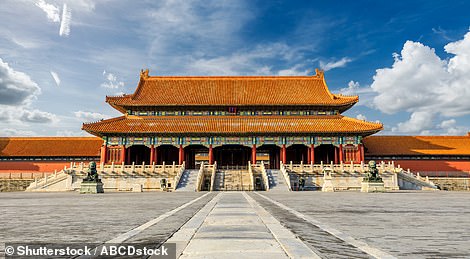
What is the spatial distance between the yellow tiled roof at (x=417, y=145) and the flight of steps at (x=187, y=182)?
20859 millimetres

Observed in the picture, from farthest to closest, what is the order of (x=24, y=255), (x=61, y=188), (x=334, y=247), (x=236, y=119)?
(x=236, y=119), (x=61, y=188), (x=334, y=247), (x=24, y=255)

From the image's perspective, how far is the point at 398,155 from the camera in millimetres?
40750

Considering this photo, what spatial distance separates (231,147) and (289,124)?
27.1ft

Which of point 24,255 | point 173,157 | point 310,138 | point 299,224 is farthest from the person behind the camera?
point 173,157

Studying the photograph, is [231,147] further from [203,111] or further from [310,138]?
[310,138]

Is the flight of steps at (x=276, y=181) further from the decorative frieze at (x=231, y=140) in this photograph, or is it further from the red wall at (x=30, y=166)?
the red wall at (x=30, y=166)

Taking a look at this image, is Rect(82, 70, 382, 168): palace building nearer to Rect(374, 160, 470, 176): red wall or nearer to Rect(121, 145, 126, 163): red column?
Rect(121, 145, 126, 163): red column

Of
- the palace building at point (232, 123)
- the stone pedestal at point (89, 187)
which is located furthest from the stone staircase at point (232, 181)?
the stone pedestal at point (89, 187)

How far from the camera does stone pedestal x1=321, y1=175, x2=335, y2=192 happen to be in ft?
97.9

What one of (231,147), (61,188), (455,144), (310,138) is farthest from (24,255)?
(455,144)

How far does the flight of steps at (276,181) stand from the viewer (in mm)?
29719

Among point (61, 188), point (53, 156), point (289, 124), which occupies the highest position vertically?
point (289, 124)

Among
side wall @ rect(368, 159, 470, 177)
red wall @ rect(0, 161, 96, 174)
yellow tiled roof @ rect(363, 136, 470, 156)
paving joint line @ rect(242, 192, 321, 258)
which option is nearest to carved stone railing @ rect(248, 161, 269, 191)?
yellow tiled roof @ rect(363, 136, 470, 156)

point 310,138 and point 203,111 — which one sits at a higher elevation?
point 203,111
